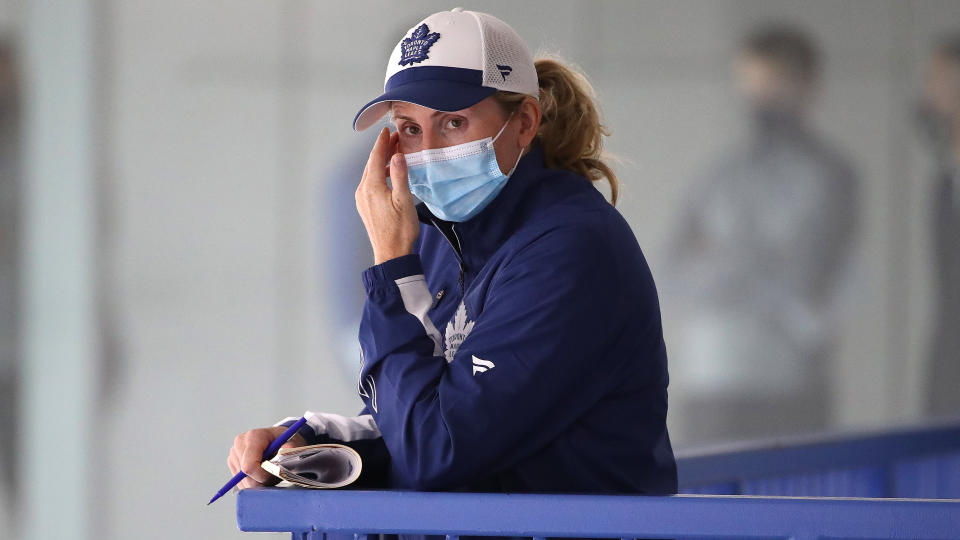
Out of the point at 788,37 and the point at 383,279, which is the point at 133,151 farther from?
the point at 383,279

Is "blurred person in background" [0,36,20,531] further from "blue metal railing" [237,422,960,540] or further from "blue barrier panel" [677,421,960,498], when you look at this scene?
"blue metal railing" [237,422,960,540]

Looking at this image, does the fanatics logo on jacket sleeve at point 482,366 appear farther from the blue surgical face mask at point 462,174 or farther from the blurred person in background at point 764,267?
the blurred person in background at point 764,267

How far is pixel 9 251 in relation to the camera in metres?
5.28

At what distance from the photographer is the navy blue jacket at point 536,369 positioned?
5.23 ft

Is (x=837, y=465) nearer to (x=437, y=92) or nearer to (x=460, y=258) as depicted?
(x=460, y=258)

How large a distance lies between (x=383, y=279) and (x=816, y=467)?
1508mm

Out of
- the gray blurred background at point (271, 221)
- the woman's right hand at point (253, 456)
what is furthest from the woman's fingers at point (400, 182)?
the gray blurred background at point (271, 221)

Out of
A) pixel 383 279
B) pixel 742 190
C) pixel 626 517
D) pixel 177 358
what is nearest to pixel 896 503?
pixel 626 517

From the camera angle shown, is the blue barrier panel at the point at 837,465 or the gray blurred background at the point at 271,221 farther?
the gray blurred background at the point at 271,221

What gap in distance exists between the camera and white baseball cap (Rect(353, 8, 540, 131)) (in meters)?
1.85

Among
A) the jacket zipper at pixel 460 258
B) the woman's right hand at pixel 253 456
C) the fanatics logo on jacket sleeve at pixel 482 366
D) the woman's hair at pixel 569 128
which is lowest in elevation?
the woman's right hand at pixel 253 456

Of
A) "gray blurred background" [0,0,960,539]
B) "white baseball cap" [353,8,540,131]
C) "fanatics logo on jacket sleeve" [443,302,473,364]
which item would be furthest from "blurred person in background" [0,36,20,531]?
"fanatics logo on jacket sleeve" [443,302,473,364]

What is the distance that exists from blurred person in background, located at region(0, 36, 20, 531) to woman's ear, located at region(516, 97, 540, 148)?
3.92 m

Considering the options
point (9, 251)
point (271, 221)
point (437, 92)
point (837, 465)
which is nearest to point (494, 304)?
point (437, 92)
